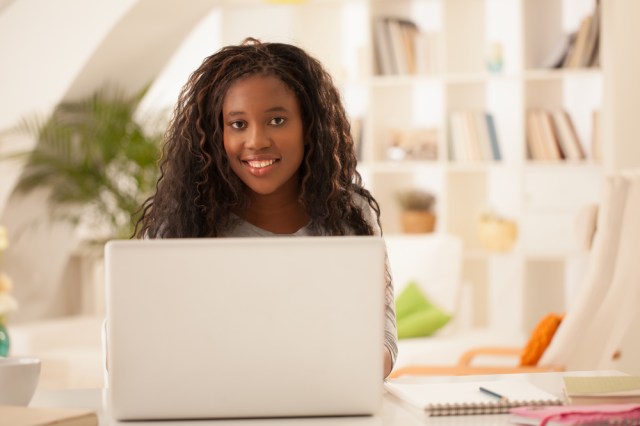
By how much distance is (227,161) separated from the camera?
76.9 inches

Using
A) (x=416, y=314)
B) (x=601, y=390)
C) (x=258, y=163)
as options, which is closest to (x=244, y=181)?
(x=258, y=163)

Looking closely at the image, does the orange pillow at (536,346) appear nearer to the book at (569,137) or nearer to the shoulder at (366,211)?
the shoulder at (366,211)

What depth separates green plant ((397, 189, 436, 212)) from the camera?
20.1 feet

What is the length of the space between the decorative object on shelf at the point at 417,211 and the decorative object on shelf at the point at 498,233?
0.34m

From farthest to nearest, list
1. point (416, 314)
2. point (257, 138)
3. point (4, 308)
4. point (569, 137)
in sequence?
point (569, 137), point (416, 314), point (4, 308), point (257, 138)

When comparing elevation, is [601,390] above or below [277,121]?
below

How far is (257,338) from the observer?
1.22 metres

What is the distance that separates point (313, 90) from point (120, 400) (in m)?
0.88

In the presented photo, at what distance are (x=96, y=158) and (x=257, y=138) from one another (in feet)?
13.7

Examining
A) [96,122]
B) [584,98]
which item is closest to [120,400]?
[96,122]

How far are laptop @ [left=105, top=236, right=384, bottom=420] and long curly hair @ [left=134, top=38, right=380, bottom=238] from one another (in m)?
0.70

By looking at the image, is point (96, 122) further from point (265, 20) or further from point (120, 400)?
point (120, 400)

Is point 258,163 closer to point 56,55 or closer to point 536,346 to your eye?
point 536,346

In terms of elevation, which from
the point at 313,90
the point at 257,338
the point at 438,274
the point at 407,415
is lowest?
the point at 438,274
